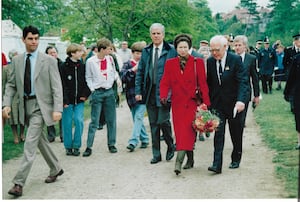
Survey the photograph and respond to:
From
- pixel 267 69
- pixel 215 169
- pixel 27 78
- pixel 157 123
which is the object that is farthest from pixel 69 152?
pixel 267 69

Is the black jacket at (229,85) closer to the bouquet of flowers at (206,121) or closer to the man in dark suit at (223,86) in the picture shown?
the man in dark suit at (223,86)

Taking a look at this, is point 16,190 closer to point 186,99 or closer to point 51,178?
point 51,178

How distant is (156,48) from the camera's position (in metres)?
7.37

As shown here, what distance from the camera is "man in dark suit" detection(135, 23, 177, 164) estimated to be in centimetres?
728

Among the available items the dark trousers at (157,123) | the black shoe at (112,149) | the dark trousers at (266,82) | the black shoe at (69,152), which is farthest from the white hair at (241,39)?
the dark trousers at (266,82)

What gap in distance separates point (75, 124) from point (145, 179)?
6.11 ft

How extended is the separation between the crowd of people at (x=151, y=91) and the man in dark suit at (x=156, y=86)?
13 mm

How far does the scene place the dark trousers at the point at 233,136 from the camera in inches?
260

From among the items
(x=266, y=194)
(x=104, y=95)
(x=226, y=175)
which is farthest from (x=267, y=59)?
(x=266, y=194)

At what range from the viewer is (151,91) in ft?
24.2

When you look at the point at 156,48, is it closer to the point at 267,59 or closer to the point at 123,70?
the point at 123,70

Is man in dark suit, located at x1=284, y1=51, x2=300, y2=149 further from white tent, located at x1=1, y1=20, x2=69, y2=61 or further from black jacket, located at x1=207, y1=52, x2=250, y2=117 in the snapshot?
white tent, located at x1=1, y1=20, x2=69, y2=61

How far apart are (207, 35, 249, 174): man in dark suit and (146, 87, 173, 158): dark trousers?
2.70ft

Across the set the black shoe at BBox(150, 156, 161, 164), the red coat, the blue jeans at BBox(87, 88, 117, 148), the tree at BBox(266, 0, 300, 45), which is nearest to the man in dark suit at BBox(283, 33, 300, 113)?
the tree at BBox(266, 0, 300, 45)
